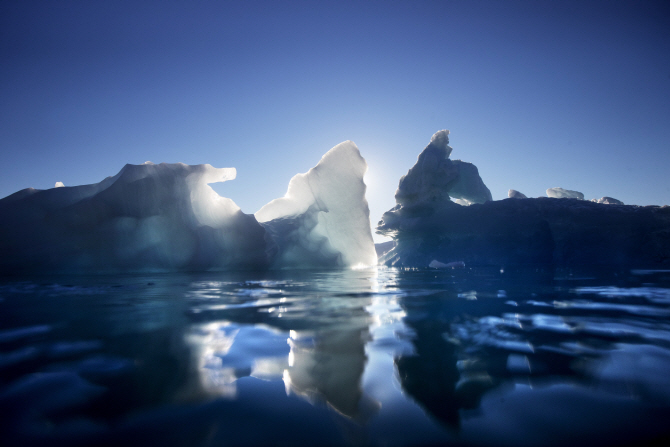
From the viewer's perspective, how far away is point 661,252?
1889 cm

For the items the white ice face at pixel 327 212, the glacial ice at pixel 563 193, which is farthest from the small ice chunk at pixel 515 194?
the white ice face at pixel 327 212

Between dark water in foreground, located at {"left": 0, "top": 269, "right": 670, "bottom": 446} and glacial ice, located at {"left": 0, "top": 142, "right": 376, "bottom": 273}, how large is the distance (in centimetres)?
1152

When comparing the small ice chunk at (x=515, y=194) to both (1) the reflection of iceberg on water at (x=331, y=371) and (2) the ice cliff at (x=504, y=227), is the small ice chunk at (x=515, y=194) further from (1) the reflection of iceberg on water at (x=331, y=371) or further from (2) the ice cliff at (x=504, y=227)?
(1) the reflection of iceberg on water at (x=331, y=371)

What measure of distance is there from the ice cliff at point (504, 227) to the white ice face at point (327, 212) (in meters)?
7.33

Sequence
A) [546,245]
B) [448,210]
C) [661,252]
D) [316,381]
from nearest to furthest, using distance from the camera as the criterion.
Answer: [316,381] → [661,252] → [546,245] → [448,210]

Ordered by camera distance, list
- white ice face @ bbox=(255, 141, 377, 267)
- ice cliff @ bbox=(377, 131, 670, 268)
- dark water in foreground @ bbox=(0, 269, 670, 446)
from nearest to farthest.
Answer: dark water in foreground @ bbox=(0, 269, 670, 446) < ice cliff @ bbox=(377, 131, 670, 268) < white ice face @ bbox=(255, 141, 377, 267)

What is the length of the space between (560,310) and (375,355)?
10.1 feet

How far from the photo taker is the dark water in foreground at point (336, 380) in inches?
44.2

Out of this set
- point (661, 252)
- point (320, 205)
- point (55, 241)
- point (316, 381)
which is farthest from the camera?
point (320, 205)

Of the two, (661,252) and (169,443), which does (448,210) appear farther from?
(169,443)

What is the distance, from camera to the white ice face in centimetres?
2030

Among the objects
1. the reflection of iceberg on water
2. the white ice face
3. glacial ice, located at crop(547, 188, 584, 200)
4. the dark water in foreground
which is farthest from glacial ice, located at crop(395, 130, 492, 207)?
the reflection of iceberg on water

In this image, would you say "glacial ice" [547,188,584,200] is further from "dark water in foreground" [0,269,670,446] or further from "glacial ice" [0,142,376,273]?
"dark water in foreground" [0,269,670,446]

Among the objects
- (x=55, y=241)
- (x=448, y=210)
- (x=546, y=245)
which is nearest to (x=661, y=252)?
(x=546, y=245)
